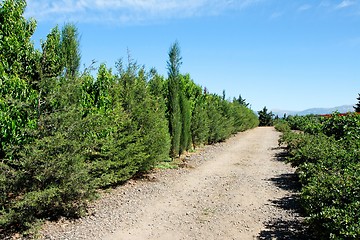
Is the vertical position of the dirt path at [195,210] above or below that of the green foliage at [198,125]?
below

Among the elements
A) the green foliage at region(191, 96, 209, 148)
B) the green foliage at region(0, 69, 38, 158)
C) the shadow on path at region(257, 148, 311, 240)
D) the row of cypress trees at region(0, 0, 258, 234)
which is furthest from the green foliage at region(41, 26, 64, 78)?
the green foliage at region(191, 96, 209, 148)

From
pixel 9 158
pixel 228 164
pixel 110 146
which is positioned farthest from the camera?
pixel 228 164

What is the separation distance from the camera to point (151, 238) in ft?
15.5

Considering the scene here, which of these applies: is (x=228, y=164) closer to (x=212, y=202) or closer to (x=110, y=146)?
(x=212, y=202)

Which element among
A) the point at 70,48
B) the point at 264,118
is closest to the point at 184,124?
the point at 70,48

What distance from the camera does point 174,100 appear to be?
39.2 feet

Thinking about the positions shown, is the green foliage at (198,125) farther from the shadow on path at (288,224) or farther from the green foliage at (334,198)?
the green foliage at (334,198)

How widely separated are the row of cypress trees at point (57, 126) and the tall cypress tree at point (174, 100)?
9.98 feet

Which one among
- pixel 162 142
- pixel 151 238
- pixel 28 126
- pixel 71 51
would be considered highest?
pixel 71 51

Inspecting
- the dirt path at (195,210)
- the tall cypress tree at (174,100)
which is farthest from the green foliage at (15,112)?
the tall cypress tree at (174,100)

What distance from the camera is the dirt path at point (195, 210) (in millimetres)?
4926

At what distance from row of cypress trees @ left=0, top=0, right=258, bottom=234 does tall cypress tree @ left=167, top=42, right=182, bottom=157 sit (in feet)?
9.98

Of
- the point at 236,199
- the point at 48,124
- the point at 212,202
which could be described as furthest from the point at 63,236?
the point at 236,199

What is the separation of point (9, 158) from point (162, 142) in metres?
4.60
